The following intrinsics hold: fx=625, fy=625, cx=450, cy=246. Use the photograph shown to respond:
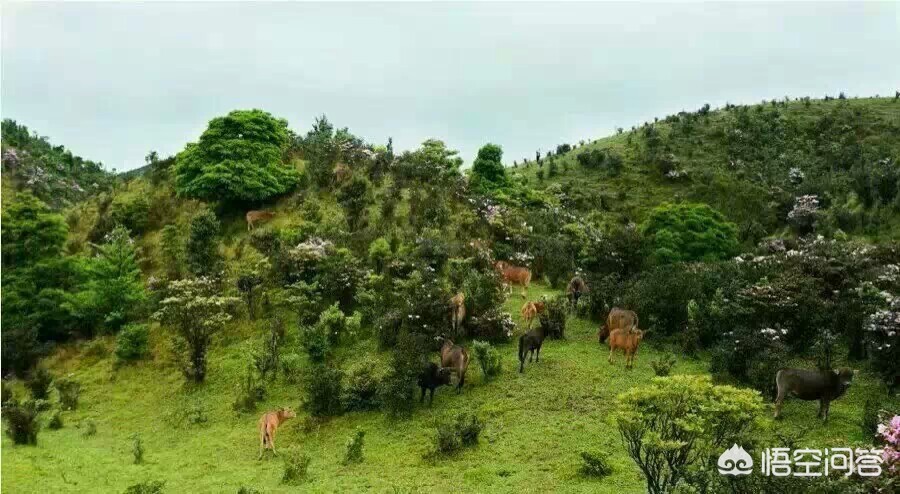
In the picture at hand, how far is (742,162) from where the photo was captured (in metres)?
44.8

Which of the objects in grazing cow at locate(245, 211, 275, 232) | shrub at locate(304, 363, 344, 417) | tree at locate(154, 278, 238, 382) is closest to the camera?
shrub at locate(304, 363, 344, 417)

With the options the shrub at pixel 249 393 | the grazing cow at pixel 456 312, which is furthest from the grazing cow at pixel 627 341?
the shrub at pixel 249 393

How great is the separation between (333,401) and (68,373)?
11.7 m

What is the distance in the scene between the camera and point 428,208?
28094 millimetres

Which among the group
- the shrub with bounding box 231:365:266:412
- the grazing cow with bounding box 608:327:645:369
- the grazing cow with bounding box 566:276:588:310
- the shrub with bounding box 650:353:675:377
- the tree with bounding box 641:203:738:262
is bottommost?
the shrub with bounding box 231:365:266:412

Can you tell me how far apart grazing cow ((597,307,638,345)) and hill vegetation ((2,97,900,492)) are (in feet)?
1.73

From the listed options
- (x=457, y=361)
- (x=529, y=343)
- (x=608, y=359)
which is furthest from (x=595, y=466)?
(x=608, y=359)

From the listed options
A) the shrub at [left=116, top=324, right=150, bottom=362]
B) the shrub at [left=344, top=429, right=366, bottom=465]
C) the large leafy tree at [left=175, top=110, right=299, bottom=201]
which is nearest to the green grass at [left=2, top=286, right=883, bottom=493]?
the shrub at [left=344, top=429, right=366, bottom=465]

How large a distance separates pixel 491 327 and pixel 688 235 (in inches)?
436

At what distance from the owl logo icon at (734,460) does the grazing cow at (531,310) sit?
10.2 metres

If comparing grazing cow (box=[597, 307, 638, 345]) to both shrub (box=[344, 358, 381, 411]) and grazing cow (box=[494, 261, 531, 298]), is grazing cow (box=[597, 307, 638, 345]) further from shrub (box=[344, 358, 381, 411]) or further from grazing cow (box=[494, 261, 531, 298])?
shrub (box=[344, 358, 381, 411])

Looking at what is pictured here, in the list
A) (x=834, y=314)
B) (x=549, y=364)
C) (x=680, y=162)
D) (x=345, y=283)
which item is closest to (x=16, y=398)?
(x=345, y=283)

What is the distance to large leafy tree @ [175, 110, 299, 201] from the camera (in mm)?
27734

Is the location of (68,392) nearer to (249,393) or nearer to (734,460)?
(249,393)
